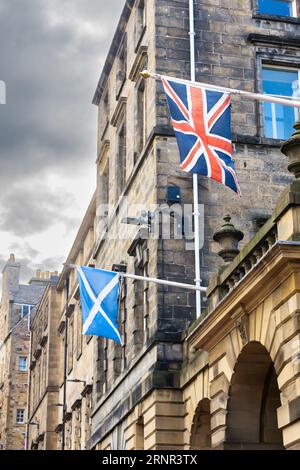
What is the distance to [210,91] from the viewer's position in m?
20.2

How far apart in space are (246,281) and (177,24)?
14.5 meters

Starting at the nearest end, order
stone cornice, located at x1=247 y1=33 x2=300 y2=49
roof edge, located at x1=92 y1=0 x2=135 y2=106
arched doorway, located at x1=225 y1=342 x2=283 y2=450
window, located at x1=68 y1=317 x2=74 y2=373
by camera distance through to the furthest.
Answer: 1. arched doorway, located at x1=225 y1=342 x2=283 y2=450
2. stone cornice, located at x1=247 y1=33 x2=300 y2=49
3. roof edge, located at x1=92 y1=0 x2=135 y2=106
4. window, located at x1=68 y1=317 x2=74 y2=373

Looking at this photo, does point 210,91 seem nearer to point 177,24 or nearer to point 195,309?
point 195,309

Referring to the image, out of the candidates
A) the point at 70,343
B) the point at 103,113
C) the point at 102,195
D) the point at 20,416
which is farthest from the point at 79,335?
the point at 20,416

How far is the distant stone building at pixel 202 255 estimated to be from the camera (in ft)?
61.0

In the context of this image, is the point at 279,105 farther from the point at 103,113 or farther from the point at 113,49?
the point at 103,113

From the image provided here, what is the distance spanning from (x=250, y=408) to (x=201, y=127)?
5.97 metres

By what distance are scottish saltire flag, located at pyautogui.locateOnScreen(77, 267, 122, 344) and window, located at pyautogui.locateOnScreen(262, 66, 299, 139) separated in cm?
822

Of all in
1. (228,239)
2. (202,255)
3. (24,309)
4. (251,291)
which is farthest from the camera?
(24,309)

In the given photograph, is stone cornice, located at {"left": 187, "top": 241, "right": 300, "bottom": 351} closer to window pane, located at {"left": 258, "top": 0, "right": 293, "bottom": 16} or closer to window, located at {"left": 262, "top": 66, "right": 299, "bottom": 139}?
window, located at {"left": 262, "top": 66, "right": 299, "bottom": 139}

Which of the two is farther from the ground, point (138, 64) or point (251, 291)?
point (138, 64)

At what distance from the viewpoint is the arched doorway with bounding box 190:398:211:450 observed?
24.9 m

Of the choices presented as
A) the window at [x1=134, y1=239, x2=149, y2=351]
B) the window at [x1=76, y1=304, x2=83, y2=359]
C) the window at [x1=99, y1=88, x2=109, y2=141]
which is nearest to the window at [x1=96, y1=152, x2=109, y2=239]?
the window at [x1=99, y1=88, x2=109, y2=141]

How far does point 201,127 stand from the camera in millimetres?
20469
